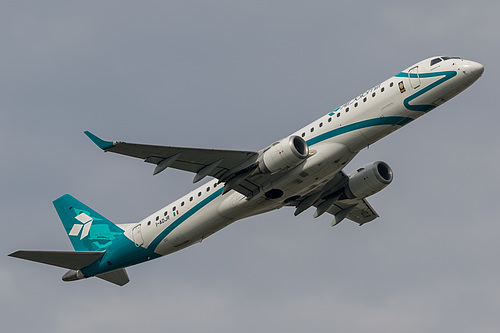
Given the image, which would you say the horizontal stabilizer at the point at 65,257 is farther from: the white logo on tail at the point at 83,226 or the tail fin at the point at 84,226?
the white logo on tail at the point at 83,226

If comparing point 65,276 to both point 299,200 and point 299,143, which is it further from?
point 299,143

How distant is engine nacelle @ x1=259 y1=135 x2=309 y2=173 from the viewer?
4047 centimetres

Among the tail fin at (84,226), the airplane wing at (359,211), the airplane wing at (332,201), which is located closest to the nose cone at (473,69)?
the airplane wing at (332,201)

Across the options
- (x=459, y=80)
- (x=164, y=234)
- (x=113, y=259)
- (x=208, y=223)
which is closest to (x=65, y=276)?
(x=113, y=259)

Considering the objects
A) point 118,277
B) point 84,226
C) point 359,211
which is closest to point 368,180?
point 359,211

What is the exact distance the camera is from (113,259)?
48.8m

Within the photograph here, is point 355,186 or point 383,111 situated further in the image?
point 355,186

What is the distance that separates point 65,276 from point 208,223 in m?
11.1

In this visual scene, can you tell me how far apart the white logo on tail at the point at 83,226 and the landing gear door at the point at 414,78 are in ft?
77.4

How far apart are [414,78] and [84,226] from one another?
79.7 feet

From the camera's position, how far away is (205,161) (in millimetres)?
42344

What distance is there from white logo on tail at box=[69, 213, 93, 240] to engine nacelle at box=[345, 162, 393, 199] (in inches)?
686

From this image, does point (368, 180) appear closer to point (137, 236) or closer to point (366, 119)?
point (366, 119)

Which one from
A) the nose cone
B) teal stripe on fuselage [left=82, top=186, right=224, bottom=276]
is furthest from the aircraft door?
the nose cone
